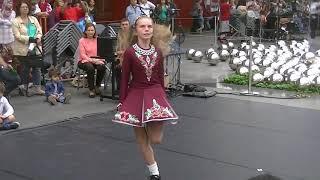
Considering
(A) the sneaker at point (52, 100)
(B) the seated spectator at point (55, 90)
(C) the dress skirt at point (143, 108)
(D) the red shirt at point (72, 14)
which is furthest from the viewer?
(D) the red shirt at point (72, 14)

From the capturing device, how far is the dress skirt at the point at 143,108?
587cm

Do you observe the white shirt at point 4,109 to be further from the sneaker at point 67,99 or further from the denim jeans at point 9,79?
the sneaker at point 67,99

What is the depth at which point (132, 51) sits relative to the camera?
591 centimetres

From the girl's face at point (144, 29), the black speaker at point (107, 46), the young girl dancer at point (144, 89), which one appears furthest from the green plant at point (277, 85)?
the girl's face at point (144, 29)

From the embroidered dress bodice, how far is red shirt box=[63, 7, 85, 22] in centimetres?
850

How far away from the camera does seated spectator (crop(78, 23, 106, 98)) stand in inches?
431

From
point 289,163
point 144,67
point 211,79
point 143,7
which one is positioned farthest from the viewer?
point 143,7

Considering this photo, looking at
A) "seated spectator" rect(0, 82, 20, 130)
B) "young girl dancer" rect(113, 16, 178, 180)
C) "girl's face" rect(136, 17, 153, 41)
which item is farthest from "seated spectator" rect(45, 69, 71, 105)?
"girl's face" rect(136, 17, 153, 41)

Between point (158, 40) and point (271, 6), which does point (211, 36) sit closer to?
point (271, 6)

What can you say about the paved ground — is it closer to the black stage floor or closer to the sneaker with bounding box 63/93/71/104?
the black stage floor

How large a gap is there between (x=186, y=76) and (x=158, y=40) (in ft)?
24.9

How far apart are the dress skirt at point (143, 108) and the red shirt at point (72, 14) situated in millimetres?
8564

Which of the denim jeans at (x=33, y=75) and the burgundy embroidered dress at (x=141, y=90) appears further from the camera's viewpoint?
the denim jeans at (x=33, y=75)

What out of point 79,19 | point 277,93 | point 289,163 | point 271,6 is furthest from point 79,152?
point 271,6
